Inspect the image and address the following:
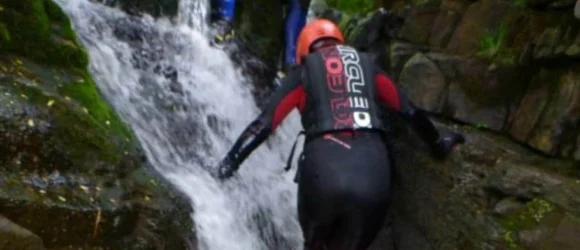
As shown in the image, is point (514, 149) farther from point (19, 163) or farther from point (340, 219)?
point (19, 163)

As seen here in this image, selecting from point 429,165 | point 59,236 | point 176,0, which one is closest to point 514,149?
point 429,165

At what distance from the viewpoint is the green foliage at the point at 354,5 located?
8.80 meters

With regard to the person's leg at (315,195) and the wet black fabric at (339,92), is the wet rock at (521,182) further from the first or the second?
the person's leg at (315,195)

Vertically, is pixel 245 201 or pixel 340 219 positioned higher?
pixel 340 219

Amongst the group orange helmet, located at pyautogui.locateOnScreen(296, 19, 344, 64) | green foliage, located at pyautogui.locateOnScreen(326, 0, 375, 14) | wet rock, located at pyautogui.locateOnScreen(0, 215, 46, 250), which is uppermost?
orange helmet, located at pyautogui.locateOnScreen(296, 19, 344, 64)

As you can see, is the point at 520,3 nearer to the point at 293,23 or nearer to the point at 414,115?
the point at 414,115

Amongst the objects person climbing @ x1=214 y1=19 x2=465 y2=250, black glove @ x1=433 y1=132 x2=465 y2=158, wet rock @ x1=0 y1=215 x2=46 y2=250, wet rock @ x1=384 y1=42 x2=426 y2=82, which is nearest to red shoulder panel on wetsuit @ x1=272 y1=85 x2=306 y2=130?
person climbing @ x1=214 y1=19 x2=465 y2=250

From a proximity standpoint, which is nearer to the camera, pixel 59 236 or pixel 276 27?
pixel 59 236

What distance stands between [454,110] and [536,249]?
170cm

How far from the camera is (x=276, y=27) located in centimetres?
958

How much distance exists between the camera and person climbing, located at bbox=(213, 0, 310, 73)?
910 centimetres

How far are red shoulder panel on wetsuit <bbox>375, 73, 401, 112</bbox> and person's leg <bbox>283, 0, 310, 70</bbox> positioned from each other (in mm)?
3708

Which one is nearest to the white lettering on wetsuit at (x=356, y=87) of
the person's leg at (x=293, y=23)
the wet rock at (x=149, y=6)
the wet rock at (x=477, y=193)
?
the wet rock at (x=477, y=193)

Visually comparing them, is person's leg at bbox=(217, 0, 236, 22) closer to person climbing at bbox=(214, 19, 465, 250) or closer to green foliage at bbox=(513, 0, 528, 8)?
green foliage at bbox=(513, 0, 528, 8)
